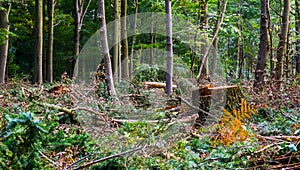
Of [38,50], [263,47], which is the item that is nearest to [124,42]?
[38,50]

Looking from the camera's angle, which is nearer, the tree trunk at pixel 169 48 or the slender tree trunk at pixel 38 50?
the tree trunk at pixel 169 48

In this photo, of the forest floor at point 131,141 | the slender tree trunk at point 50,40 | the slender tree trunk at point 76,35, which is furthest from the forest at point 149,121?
the slender tree trunk at point 50,40

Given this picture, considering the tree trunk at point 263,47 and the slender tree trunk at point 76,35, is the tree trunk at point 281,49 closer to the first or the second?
the tree trunk at point 263,47

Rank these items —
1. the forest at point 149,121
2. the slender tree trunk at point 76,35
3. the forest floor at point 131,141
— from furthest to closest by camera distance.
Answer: the slender tree trunk at point 76,35 → the forest at point 149,121 → the forest floor at point 131,141

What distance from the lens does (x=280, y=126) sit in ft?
16.5

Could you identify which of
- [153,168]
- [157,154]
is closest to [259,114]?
[157,154]

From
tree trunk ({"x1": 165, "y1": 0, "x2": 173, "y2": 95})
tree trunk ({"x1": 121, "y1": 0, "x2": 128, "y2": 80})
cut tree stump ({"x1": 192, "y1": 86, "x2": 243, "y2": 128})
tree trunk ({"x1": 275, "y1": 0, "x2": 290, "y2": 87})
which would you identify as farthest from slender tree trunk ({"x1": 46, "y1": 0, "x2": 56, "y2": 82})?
cut tree stump ({"x1": 192, "y1": 86, "x2": 243, "y2": 128})

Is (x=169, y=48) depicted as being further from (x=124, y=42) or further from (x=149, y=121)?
(x=124, y=42)

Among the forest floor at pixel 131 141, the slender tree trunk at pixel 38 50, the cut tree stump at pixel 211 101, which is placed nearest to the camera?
the forest floor at pixel 131 141

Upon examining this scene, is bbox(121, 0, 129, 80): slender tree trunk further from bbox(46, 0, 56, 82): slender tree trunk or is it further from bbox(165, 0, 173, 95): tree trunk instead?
bbox(165, 0, 173, 95): tree trunk

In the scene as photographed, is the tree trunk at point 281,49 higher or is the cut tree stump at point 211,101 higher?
the tree trunk at point 281,49

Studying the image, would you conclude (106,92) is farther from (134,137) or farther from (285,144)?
(285,144)

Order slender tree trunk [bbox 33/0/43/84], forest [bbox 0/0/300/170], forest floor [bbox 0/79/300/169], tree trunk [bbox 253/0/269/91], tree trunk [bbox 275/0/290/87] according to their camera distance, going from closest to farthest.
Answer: forest floor [bbox 0/79/300/169]
forest [bbox 0/0/300/170]
tree trunk [bbox 253/0/269/91]
tree trunk [bbox 275/0/290/87]
slender tree trunk [bbox 33/0/43/84]

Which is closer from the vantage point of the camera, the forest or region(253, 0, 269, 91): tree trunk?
the forest
